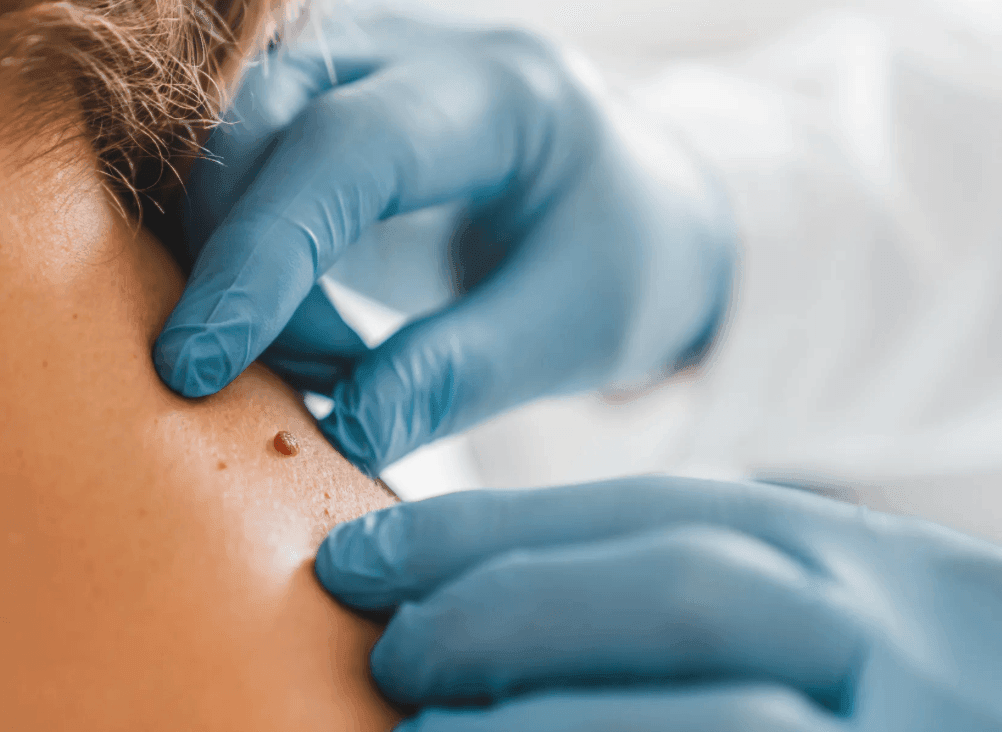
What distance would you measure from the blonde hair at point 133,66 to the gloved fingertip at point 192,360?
0.44 feet

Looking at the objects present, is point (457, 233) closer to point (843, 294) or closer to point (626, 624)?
point (843, 294)

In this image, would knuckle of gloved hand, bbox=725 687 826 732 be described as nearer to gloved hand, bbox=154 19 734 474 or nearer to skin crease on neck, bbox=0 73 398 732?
skin crease on neck, bbox=0 73 398 732

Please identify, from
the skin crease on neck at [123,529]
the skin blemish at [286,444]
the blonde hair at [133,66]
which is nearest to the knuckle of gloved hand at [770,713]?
the skin crease on neck at [123,529]

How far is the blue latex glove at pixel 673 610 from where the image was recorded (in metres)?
0.56

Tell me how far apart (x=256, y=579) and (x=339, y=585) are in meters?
0.07

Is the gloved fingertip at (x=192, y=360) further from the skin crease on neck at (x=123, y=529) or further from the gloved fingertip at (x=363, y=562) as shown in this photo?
the gloved fingertip at (x=363, y=562)

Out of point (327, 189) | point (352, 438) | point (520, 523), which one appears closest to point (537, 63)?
point (327, 189)

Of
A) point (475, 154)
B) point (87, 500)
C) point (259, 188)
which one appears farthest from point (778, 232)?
point (87, 500)

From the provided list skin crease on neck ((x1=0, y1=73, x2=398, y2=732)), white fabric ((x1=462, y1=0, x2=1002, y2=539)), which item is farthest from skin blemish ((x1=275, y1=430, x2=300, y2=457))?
white fabric ((x1=462, y1=0, x2=1002, y2=539))

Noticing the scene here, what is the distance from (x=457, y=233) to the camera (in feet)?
4.32

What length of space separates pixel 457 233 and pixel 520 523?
0.73m

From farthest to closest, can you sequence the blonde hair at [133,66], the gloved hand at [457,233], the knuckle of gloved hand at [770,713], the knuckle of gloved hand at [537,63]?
the knuckle of gloved hand at [537,63]
the gloved hand at [457,233]
the blonde hair at [133,66]
the knuckle of gloved hand at [770,713]

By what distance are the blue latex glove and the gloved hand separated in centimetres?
20

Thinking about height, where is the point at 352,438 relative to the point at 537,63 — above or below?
below
